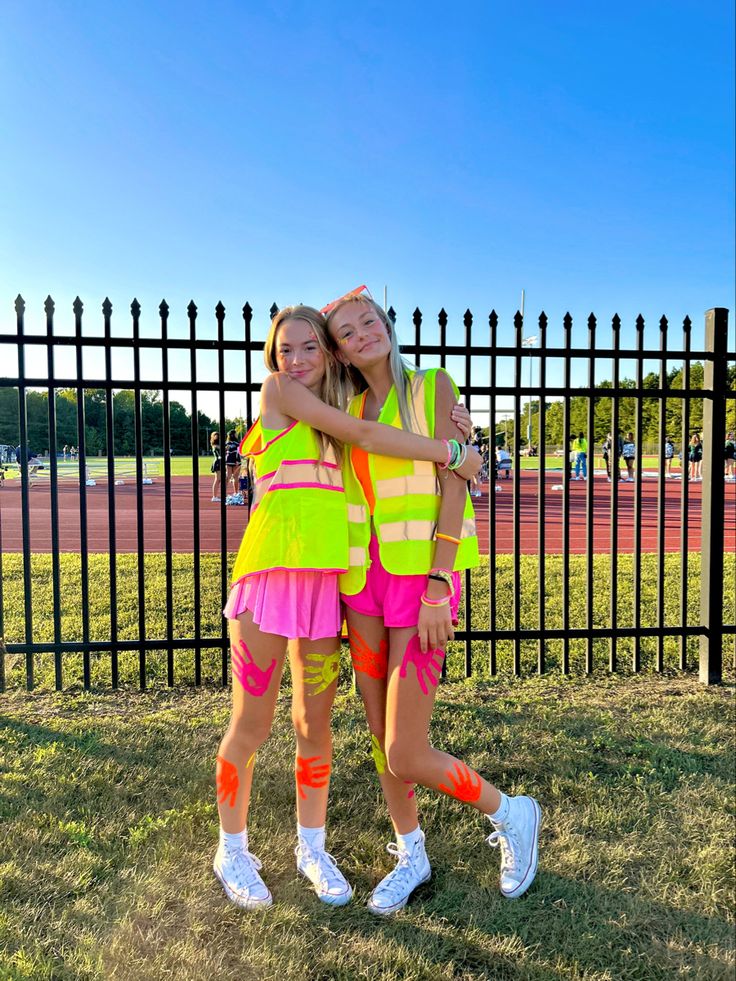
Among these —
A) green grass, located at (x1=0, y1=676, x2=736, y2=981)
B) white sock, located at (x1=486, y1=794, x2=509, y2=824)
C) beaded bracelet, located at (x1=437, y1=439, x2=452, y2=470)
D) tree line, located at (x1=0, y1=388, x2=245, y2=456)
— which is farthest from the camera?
tree line, located at (x1=0, y1=388, x2=245, y2=456)

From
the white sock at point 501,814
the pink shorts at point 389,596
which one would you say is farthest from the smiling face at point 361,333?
the white sock at point 501,814

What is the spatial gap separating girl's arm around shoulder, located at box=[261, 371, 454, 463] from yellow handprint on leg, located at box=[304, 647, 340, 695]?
29.6 inches

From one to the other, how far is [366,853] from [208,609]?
395 centimetres

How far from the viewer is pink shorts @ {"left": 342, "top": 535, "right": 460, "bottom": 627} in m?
2.21

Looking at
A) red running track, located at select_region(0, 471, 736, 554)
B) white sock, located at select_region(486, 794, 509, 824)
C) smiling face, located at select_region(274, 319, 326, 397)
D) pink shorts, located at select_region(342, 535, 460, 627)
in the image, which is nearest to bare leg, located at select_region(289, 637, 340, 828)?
pink shorts, located at select_region(342, 535, 460, 627)

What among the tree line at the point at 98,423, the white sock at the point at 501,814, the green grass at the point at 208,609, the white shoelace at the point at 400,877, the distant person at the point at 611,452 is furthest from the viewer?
the tree line at the point at 98,423

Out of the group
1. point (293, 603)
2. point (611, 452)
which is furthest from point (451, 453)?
point (611, 452)

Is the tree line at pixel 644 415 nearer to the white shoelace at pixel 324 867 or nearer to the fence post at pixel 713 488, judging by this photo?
the fence post at pixel 713 488

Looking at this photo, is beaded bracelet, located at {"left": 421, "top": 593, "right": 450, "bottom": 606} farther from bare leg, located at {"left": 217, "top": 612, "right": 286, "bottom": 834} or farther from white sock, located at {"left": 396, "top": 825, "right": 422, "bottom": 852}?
white sock, located at {"left": 396, "top": 825, "right": 422, "bottom": 852}

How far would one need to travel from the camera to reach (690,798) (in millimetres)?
3051

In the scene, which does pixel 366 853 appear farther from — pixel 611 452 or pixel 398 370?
pixel 611 452

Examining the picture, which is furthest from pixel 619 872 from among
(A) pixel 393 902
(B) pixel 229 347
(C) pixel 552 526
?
(C) pixel 552 526

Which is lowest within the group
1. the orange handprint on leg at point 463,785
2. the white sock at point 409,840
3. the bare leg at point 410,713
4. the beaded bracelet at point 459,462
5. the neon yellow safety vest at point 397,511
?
the white sock at point 409,840

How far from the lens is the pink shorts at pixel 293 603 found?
2.22 meters
